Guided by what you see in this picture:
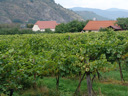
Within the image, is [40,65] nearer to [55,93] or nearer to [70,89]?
[55,93]

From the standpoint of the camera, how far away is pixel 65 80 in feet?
29.6

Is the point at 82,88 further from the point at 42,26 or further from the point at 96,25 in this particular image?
the point at 42,26

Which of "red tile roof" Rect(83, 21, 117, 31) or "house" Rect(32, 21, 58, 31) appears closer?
"red tile roof" Rect(83, 21, 117, 31)

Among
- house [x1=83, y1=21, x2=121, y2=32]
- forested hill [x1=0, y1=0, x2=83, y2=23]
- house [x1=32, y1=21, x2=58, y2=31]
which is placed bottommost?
house [x1=83, y1=21, x2=121, y2=32]

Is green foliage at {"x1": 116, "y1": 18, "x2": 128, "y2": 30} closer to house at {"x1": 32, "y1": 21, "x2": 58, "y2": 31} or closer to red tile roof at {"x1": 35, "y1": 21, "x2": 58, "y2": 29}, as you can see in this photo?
house at {"x1": 32, "y1": 21, "x2": 58, "y2": 31}

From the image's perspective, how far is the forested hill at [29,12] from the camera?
113 m

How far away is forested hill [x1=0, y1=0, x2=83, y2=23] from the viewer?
113062 millimetres

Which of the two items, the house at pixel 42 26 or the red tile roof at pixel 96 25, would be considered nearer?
the red tile roof at pixel 96 25

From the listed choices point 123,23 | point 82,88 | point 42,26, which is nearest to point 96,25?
point 123,23

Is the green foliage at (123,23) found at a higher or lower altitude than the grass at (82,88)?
higher

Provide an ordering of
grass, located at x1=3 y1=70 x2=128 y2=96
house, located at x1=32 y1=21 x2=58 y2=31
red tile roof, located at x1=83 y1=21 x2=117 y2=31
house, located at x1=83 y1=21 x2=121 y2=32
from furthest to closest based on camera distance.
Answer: house, located at x1=32 y1=21 x2=58 y2=31
red tile roof, located at x1=83 y1=21 x2=117 y2=31
house, located at x1=83 y1=21 x2=121 y2=32
grass, located at x1=3 y1=70 x2=128 y2=96

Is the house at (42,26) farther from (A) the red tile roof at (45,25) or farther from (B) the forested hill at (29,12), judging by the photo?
(B) the forested hill at (29,12)

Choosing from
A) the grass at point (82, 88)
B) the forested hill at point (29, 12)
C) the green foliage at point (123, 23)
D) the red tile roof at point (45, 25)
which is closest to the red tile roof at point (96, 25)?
the green foliage at point (123, 23)

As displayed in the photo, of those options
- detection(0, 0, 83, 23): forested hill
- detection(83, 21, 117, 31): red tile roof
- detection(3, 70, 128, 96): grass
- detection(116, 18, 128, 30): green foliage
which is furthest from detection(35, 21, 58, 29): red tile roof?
detection(3, 70, 128, 96): grass
